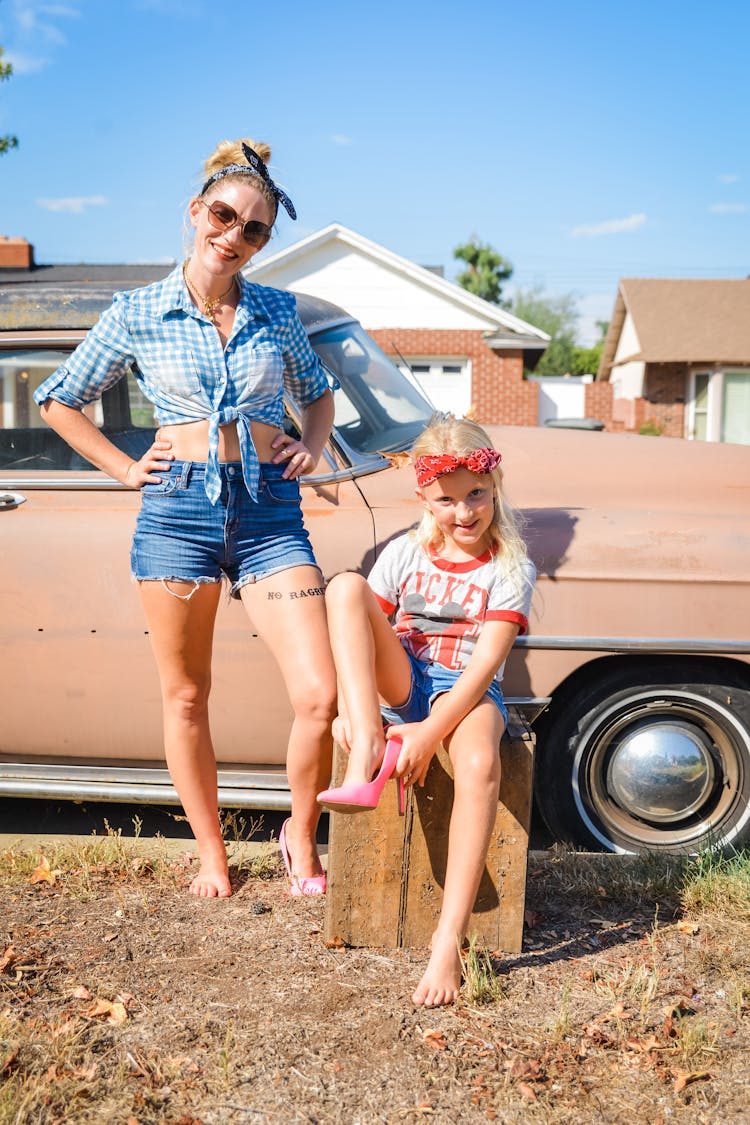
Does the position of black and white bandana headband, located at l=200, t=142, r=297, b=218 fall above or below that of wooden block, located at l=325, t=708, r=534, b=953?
above

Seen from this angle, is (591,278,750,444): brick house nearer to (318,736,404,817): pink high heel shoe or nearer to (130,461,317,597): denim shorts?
(130,461,317,597): denim shorts

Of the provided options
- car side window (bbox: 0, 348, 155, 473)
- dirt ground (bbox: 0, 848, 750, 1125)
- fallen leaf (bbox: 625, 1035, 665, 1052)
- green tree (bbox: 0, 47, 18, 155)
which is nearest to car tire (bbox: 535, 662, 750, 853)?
dirt ground (bbox: 0, 848, 750, 1125)

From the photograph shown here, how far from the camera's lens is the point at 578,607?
3541 millimetres

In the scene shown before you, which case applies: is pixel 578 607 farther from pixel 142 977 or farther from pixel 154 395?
pixel 142 977

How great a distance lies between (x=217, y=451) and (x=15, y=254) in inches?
1114

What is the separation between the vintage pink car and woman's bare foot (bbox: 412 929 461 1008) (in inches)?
42.2

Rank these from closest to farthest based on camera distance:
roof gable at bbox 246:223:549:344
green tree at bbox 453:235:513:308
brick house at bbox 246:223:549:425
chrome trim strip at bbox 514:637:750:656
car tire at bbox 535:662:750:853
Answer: chrome trim strip at bbox 514:637:750:656
car tire at bbox 535:662:750:853
roof gable at bbox 246:223:549:344
brick house at bbox 246:223:549:425
green tree at bbox 453:235:513:308

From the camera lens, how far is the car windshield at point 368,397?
3994 mm

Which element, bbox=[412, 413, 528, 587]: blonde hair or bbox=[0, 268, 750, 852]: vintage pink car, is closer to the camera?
bbox=[412, 413, 528, 587]: blonde hair

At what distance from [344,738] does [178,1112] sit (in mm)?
941

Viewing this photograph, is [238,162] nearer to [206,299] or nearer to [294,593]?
[206,299]

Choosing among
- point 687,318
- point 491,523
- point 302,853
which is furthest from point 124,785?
point 687,318

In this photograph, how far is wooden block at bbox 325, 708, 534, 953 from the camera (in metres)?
2.98

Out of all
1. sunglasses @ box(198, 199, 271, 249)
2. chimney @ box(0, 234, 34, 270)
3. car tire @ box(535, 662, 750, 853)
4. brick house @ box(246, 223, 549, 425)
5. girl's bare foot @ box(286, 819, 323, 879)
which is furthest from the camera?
chimney @ box(0, 234, 34, 270)
